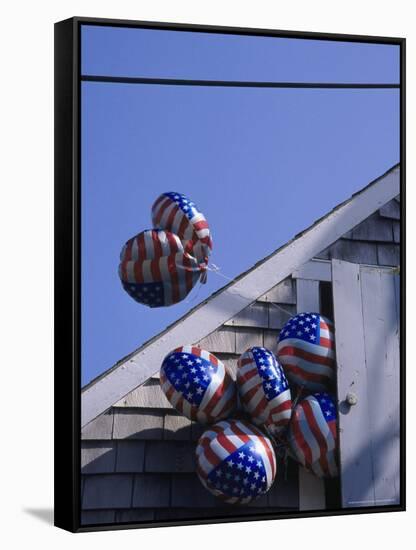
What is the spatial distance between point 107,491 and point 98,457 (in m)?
→ 0.16

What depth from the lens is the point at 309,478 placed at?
712 cm

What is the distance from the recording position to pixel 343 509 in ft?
23.6

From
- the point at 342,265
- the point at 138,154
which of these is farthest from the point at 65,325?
the point at 342,265

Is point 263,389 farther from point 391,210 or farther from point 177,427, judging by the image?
point 391,210

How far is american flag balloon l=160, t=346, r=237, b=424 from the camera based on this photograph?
6859 mm

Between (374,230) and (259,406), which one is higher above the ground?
(374,230)

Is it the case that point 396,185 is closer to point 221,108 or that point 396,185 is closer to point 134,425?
point 221,108

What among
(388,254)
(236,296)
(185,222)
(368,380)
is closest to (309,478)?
(368,380)

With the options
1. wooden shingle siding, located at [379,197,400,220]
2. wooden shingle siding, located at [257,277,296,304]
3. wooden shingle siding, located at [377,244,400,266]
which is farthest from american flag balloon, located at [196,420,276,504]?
wooden shingle siding, located at [379,197,400,220]

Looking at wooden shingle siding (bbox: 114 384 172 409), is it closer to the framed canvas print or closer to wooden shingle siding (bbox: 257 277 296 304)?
the framed canvas print

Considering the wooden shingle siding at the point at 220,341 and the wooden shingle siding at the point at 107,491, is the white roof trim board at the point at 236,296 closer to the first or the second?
the wooden shingle siding at the point at 220,341

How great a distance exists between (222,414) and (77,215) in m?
1.16

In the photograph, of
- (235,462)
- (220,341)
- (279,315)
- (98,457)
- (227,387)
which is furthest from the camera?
(279,315)

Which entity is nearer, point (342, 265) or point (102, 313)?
Result: point (102, 313)
